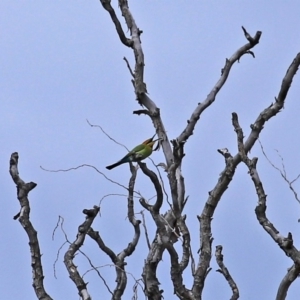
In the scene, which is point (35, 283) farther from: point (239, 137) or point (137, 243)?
point (239, 137)

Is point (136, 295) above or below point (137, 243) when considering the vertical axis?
below

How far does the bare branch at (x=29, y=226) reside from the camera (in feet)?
23.9

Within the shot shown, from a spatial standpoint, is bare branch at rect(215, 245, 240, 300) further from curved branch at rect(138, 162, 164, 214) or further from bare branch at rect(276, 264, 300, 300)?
curved branch at rect(138, 162, 164, 214)

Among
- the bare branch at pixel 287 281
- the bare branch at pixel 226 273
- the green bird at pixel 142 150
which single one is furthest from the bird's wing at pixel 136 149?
the bare branch at pixel 287 281

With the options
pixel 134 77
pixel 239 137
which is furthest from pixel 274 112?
pixel 134 77

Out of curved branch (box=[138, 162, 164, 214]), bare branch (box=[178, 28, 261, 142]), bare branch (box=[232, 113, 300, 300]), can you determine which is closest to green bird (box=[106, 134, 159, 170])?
bare branch (box=[178, 28, 261, 142])

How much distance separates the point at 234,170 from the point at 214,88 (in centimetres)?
127

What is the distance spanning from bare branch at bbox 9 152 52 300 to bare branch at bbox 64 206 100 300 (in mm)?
301

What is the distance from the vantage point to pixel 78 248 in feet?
24.9

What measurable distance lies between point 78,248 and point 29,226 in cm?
59

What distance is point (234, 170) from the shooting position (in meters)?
7.18

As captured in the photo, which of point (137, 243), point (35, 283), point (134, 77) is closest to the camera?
point (35, 283)

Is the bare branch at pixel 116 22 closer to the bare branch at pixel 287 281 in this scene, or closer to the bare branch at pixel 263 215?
the bare branch at pixel 263 215

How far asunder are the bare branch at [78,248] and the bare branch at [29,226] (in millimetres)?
301
